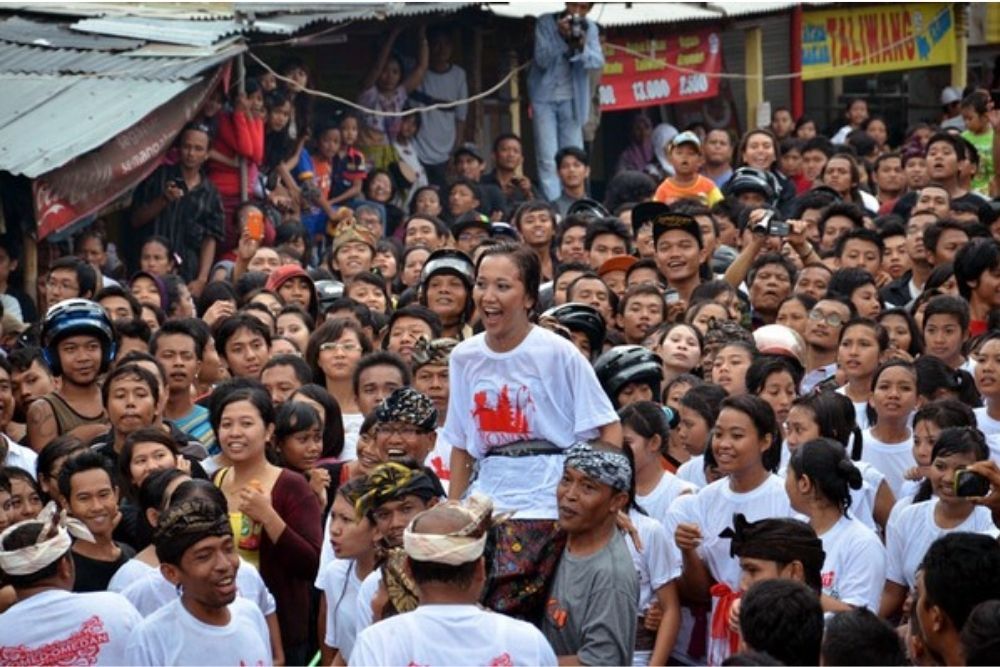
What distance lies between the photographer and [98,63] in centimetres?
1368

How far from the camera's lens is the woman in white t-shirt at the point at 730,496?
708 cm

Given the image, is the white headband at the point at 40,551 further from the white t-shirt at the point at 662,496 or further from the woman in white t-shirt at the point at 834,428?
the woman in white t-shirt at the point at 834,428

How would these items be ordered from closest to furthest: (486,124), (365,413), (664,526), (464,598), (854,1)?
(464,598) → (664,526) → (365,413) → (486,124) → (854,1)

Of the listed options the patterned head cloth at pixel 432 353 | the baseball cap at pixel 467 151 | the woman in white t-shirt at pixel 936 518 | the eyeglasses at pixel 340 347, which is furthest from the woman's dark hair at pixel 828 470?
the baseball cap at pixel 467 151

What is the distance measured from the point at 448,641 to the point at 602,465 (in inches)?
51.6

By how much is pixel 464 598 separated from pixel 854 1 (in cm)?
1578

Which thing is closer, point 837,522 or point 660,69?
point 837,522

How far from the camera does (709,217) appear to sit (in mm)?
12258

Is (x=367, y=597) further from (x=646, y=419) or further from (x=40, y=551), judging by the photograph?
(x=646, y=419)

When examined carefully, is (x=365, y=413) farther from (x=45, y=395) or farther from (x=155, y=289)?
(x=155, y=289)

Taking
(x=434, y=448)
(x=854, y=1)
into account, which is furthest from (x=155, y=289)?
(x=854, y=1)

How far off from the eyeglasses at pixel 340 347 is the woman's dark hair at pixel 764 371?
5.98ft

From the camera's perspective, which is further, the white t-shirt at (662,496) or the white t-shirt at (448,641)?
the white t-shirt at (662,496)

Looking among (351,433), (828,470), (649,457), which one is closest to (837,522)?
(828,470)
